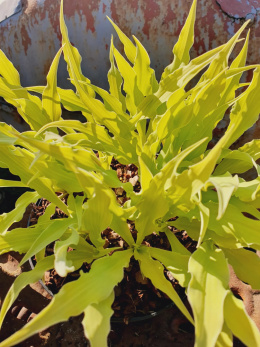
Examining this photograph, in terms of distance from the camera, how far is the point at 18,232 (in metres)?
0.65

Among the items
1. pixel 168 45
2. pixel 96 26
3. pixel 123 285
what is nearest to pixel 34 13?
pixel 96 26

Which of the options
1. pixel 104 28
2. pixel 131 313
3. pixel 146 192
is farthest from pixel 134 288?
pixel 104 28

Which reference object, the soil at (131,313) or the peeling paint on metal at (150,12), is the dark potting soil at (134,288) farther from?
the peeling paint on metal at (150,12)

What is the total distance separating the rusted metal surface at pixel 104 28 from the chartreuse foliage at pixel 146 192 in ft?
0.69

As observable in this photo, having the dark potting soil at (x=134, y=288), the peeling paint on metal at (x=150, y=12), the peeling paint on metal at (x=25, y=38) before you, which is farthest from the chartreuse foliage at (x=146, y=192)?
the peeling paint on metal at (x=25, y=38)

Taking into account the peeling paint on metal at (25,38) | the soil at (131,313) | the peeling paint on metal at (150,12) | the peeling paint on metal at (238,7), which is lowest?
the soil at (131,313)

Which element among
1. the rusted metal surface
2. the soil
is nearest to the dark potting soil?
the soil

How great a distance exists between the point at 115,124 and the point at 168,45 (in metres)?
0.38

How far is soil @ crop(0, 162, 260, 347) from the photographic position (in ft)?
2.40

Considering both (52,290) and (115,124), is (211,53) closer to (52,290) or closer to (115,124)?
(115,124)

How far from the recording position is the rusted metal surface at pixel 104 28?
3.00 feet

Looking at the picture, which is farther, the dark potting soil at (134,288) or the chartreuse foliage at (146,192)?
the dark potting soil at (134,288)

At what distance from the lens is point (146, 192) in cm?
57

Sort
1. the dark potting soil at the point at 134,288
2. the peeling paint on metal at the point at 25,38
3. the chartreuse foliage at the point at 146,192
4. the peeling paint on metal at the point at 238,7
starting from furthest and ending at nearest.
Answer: the peeling paint on metal at the point at 25,38, the peeling paint on metal at the point at 238,7, the dark potting soil at the point at 134,288, the chartreuse foliage at the point at 146,192
